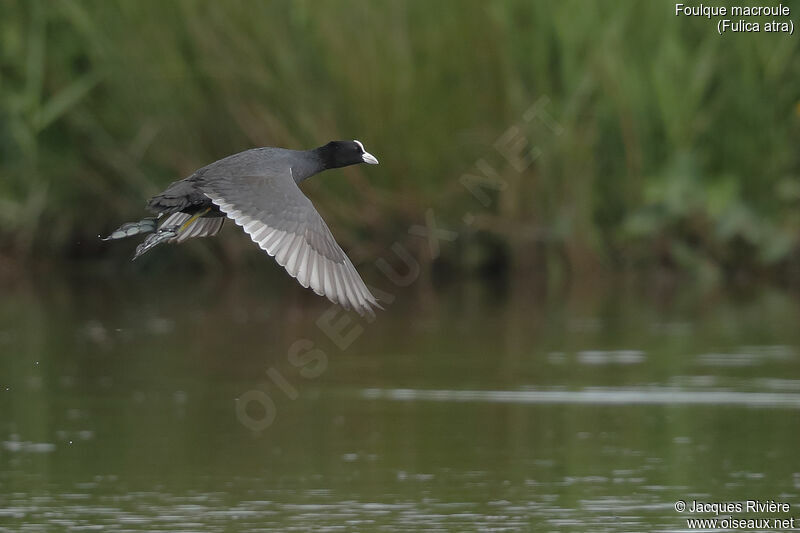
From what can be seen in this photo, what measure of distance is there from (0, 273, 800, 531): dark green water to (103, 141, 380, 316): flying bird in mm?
1107

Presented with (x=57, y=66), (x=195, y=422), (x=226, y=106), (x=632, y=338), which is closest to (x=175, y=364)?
(x=195, y=422)

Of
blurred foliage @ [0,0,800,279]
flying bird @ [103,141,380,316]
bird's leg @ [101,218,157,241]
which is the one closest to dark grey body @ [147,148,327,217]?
flying bird @ [103,141,380,316]

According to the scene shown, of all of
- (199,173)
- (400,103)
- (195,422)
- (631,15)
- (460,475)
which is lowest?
(460,475)

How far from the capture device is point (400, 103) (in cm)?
1617

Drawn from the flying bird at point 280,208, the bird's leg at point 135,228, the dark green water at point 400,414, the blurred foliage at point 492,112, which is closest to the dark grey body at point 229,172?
the flying bird at point 280,208

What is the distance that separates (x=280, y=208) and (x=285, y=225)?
9 cm

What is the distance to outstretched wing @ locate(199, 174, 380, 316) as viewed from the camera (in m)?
6.78

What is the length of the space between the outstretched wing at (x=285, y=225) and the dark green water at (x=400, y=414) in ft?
3.66

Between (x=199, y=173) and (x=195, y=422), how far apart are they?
2.52m

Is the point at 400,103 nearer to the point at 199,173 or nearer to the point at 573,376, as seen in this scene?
the point at 573,376

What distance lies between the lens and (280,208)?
7.07 m

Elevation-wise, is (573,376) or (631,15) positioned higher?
(631,15)

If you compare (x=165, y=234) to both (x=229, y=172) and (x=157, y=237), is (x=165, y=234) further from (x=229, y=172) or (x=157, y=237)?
(x=229, y=172)

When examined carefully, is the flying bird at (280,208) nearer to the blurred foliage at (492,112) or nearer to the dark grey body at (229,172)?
the dark grey body at (229,172)
